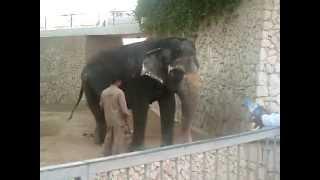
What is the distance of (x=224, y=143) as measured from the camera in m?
1.67

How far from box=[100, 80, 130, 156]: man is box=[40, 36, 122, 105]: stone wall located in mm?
180

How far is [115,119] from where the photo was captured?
2.52 metres

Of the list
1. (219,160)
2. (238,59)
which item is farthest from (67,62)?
(238,59)

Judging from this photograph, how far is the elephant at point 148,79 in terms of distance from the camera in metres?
2.46

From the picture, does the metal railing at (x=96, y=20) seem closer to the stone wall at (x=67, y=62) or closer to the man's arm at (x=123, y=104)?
the stone wall at (x=67, y=62)

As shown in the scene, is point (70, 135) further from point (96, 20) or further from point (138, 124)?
point (96, 20)

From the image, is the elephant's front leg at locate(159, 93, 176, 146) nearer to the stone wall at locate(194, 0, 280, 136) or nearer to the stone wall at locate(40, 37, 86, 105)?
the stone wall at locate(194, 0, 280, 136)

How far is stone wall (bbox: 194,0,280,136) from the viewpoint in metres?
Result: 2.99

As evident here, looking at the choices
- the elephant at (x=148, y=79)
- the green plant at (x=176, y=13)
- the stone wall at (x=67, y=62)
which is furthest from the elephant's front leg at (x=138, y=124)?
the green plant at (x=176, y=13)

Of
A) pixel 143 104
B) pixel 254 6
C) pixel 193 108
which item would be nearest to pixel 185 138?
pixel 193 108

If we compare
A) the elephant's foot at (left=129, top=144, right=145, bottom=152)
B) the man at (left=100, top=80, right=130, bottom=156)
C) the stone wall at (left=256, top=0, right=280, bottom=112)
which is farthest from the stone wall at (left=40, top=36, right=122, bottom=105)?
the stone wall at (left=256, top=0, right=280, bottom=112)

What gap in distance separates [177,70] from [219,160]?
3.35 feet

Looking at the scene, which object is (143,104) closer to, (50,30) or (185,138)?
(185,138)
